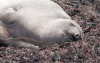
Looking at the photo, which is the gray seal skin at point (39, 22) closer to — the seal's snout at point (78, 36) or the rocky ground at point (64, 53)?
the seal's snout at point (78, 36)

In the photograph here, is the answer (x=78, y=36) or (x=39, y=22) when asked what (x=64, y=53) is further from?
(x=39, y=22)

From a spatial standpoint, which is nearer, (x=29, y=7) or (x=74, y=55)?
(x=74, y=55)

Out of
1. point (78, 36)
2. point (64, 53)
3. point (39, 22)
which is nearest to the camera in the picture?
point (64, 53)

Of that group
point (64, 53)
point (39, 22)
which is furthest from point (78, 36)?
point (39, 22)

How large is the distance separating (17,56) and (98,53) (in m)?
1.28

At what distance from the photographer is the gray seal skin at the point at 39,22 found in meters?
3.33

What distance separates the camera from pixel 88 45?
10.6 feet

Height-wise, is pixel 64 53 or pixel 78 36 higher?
pixel 78 36

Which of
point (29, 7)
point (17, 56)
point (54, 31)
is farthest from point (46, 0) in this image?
point (17, 56)

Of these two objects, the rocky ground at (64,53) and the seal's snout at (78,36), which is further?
the seal's snout at (78,36)

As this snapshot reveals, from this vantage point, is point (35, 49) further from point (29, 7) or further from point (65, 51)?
point (29, 7)

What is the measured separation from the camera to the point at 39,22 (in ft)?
11.8

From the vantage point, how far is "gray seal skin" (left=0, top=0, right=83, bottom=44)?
3328 millimetres

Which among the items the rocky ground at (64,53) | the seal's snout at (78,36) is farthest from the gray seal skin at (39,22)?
the rocky ground at (64,53)
